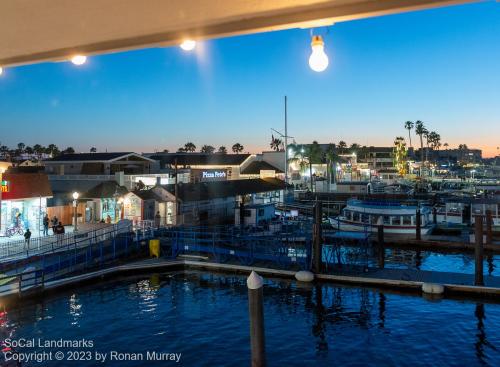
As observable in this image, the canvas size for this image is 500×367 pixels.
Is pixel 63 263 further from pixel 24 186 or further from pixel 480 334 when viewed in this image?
pixel 480 334

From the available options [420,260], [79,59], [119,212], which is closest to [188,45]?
[79,59]

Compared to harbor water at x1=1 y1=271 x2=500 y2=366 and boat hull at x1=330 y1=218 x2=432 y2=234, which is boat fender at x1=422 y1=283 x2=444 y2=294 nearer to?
harbor water at x1=1 y1=271 x2=500 y2=366

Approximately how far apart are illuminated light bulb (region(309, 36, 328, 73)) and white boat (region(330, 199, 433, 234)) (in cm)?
3733

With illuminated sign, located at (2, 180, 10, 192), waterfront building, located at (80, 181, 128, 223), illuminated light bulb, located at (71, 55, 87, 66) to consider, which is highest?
illuminated light bulb, located at (71, 55, 87, 66)

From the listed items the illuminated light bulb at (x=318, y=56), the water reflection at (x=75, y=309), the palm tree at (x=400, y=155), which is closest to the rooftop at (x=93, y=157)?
the water reflection at (x=75, y=309)

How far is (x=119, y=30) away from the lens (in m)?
4.18

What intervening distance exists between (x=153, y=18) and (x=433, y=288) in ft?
77.6

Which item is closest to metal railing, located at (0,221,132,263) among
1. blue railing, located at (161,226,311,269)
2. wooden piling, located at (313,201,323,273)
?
blue railing, located at (161,226,311,269)

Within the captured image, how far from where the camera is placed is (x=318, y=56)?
413 cm

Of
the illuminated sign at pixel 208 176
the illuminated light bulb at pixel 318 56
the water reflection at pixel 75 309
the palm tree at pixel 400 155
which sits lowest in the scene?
the water reflection at pixel 75 309

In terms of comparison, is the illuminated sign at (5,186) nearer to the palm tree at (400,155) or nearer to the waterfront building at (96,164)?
the waterfront building at (96,164)

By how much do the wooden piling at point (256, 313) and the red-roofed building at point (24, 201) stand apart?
25.4 metres

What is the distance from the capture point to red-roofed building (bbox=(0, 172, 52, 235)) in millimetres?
29453

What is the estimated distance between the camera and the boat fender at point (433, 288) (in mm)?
22922
